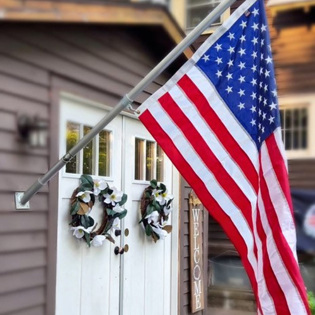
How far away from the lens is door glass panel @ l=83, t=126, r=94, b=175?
350 cm

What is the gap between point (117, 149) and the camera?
12.6ft

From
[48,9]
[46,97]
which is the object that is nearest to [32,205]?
[46,97]

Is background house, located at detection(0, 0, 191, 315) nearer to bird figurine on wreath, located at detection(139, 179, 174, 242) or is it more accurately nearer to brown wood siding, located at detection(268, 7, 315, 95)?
bird figurine on wreath, located at detection(139, 179, 174, 242)

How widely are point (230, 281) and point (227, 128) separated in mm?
5833

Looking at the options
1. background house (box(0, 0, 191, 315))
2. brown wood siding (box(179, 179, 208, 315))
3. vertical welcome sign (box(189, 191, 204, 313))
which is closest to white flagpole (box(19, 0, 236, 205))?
background house (box(0, 0, 191, 315))

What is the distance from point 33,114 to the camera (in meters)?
2.95

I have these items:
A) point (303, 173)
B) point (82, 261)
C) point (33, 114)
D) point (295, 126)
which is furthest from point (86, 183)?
point (303, 173)

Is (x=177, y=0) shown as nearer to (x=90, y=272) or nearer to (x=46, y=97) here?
(x=46, y=97)

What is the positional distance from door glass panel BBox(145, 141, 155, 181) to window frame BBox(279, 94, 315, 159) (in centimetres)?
278

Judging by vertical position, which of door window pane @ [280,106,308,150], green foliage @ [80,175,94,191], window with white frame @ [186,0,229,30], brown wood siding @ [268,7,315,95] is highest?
brown wood siding @ [268,7,315,95]

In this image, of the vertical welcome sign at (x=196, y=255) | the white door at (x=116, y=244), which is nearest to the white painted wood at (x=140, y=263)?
the white door at (x=116, y=244)

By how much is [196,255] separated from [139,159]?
4.31 ft

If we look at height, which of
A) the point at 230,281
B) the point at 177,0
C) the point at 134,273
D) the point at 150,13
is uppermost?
the point at 177,0

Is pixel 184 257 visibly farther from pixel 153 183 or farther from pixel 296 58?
pixel 296 58
